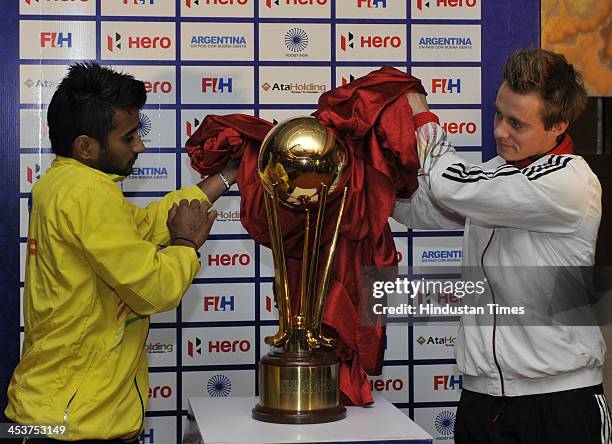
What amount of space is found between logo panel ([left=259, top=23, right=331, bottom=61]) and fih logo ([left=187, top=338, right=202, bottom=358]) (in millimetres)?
1008

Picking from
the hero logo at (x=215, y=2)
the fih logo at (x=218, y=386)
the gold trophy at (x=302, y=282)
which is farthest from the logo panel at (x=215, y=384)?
the hero logo at (x=215, y=2)

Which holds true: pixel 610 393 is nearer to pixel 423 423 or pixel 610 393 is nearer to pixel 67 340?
pixel 423 423

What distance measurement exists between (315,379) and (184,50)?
1455mm

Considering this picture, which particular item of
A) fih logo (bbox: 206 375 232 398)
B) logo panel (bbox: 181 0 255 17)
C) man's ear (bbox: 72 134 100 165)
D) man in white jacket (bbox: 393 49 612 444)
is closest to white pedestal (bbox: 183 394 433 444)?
man in white jacket (bbox: 393 49 612 444)

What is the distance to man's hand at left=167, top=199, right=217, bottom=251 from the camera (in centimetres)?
218

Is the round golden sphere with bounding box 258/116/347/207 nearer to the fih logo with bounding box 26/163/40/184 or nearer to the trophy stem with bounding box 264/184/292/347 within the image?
the trophy stem with bounding box 264/184/292/347

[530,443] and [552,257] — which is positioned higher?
[552,257]

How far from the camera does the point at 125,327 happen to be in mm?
2172

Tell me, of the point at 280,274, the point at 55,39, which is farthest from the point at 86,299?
the point at 55,39

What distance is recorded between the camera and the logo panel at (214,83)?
3082 mm

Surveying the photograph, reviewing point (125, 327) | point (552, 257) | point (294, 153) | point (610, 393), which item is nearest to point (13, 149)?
point (125, 327)

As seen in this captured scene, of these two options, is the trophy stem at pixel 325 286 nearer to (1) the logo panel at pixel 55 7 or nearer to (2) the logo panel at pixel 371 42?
(2) the logo panel at pixel 371 42

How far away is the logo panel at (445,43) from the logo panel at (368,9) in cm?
10

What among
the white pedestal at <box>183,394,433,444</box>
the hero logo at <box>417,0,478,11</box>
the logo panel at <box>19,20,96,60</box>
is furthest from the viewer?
the hero logo at <box>417,0,478,11</box>
